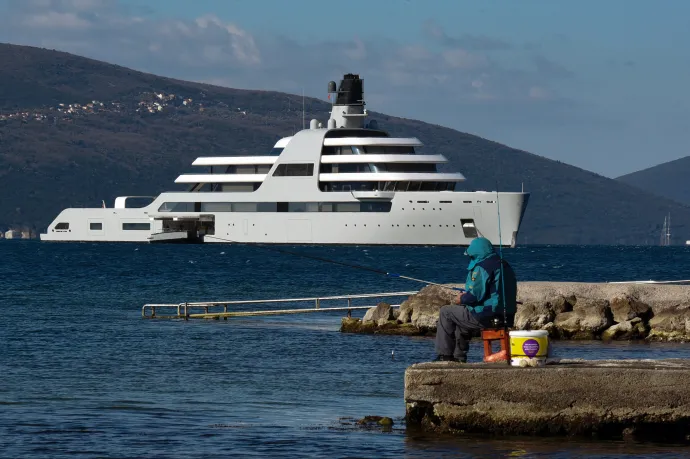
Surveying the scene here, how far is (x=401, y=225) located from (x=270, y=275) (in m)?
32.1

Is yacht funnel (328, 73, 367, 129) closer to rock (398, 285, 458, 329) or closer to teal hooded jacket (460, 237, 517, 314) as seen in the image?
rock (398, 285, 458, 329)

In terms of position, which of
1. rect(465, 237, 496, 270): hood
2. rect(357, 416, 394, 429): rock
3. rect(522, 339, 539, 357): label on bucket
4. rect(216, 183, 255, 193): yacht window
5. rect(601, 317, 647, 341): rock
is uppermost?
rect(216, 183, 255, 193): yacht window

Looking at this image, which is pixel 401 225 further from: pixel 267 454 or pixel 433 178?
pixel 267 454

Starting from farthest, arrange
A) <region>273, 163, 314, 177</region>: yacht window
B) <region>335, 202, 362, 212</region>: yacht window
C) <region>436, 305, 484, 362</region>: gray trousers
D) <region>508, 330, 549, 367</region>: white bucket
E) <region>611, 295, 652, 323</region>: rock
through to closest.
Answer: <region>273, 163, 314, 177</region>: yacht window
<region>335, 202, 362, 212</region>: yacht window
<region>611, 295, 652, 323</region>: rock
<region>436, 305, 484, 362</region>: gray trousers
<region>508, 330, 549, 367</region>: white bucket

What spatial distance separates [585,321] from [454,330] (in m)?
10.1

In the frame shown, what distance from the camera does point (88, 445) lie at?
1173cm

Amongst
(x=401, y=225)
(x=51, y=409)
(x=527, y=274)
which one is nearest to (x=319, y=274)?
(x=527, y=274)

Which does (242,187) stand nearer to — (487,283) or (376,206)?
(376,206)

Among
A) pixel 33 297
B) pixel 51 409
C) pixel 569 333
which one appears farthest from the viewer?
pixel 33 297

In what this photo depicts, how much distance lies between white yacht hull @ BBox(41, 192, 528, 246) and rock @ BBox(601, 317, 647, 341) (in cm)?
5848

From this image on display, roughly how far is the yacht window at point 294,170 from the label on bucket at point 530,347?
2986 inches

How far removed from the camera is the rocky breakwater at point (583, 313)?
22016mm

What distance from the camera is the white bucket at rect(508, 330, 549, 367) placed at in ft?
37.8

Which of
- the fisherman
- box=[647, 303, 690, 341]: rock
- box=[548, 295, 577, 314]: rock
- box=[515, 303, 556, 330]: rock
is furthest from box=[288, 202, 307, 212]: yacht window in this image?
the fisherman
